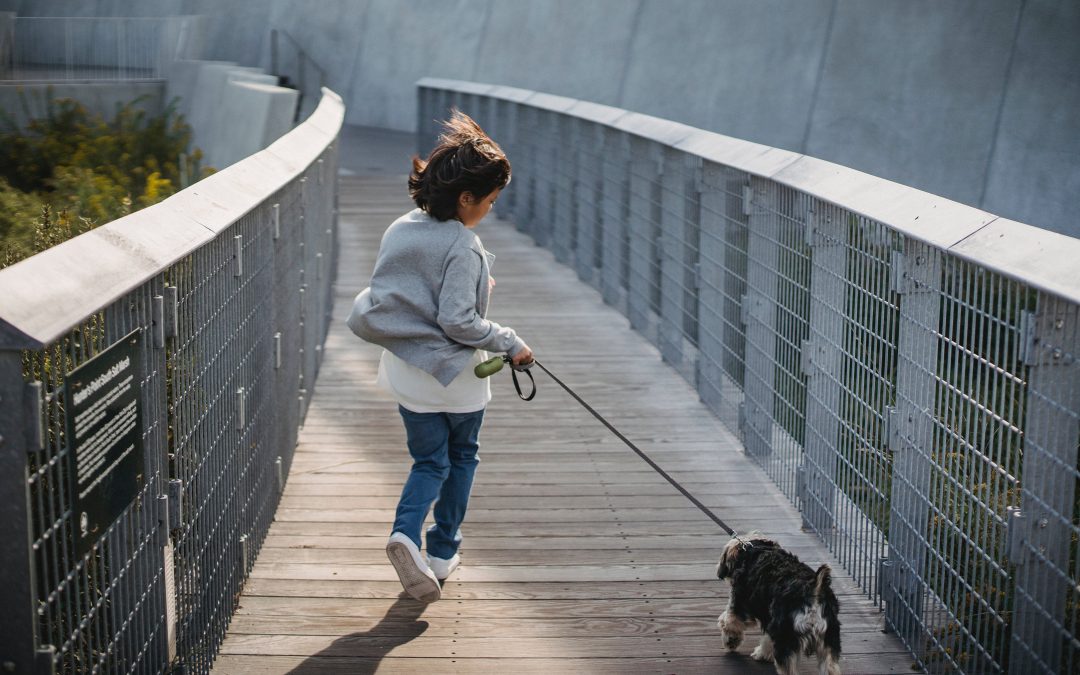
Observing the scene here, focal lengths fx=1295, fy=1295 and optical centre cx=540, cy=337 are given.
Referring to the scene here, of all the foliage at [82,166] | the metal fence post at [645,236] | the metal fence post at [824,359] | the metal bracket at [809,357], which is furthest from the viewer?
the foliage at [82,166]

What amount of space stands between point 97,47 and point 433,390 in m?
25.1

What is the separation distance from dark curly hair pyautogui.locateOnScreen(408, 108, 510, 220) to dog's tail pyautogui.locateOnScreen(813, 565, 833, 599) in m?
1.60

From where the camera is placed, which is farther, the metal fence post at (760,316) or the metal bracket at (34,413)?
the metal fence post at (760,316)

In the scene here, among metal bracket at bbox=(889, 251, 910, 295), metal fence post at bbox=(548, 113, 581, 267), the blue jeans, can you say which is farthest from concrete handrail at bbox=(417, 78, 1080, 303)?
metal fence post at bbox=(548, 113, 581, 267)

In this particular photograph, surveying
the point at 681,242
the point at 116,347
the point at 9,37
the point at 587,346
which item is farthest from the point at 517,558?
the point at 9,37

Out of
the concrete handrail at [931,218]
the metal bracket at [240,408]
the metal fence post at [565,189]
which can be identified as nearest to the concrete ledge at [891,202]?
the concrete handrail at [931,218]

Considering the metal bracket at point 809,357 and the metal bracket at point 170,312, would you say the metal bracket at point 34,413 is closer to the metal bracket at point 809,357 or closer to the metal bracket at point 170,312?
the metal bracket at point 170,312

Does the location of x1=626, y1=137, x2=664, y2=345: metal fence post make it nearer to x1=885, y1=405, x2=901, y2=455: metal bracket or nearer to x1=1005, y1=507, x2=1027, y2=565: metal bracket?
x1=885, y1=405, x2=901, y2=455: metal bracket

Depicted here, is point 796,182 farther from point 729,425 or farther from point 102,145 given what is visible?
point 102,145

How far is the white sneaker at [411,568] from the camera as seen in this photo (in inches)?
Answer: 169

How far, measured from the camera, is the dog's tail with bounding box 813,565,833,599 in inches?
143

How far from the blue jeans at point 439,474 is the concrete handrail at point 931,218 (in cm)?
157

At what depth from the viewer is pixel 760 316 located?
20.3 feet

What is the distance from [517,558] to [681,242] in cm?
321
